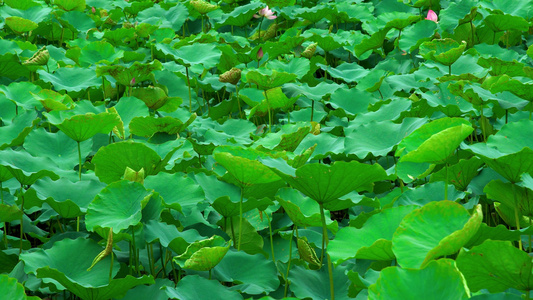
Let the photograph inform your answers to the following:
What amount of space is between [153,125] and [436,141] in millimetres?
A: 1032

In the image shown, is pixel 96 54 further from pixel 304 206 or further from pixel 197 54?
pixel 304 206

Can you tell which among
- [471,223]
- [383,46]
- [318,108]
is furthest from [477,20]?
[471,223]

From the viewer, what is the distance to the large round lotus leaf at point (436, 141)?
1116 millimetres

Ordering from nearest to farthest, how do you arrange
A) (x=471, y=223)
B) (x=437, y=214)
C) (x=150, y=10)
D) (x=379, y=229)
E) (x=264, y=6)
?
(x=471, y=223) < (x=437, y=214) < (x=379, y=229) < (x=264, y=6) < (x=150, y=10)

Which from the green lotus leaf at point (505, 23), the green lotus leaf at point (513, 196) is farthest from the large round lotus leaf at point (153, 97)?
the green lotus leaf at point (505, 23)

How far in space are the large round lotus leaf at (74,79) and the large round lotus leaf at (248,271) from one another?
1.28 meters

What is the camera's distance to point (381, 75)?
2.38 meters

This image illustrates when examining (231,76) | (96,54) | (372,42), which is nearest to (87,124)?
(231,76)

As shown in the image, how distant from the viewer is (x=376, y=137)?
67.2 inches

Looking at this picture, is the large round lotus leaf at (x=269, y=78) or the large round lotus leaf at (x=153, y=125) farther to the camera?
the large round lotus leaf at (x=269, y=78)

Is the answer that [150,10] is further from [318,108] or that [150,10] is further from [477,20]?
[477,20]

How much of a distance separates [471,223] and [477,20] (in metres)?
2.36

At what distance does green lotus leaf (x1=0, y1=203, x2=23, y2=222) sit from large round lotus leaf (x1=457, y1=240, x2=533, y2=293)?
104cm

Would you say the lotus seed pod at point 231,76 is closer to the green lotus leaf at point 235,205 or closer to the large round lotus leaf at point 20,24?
the green lotus leaf at point 235,205
